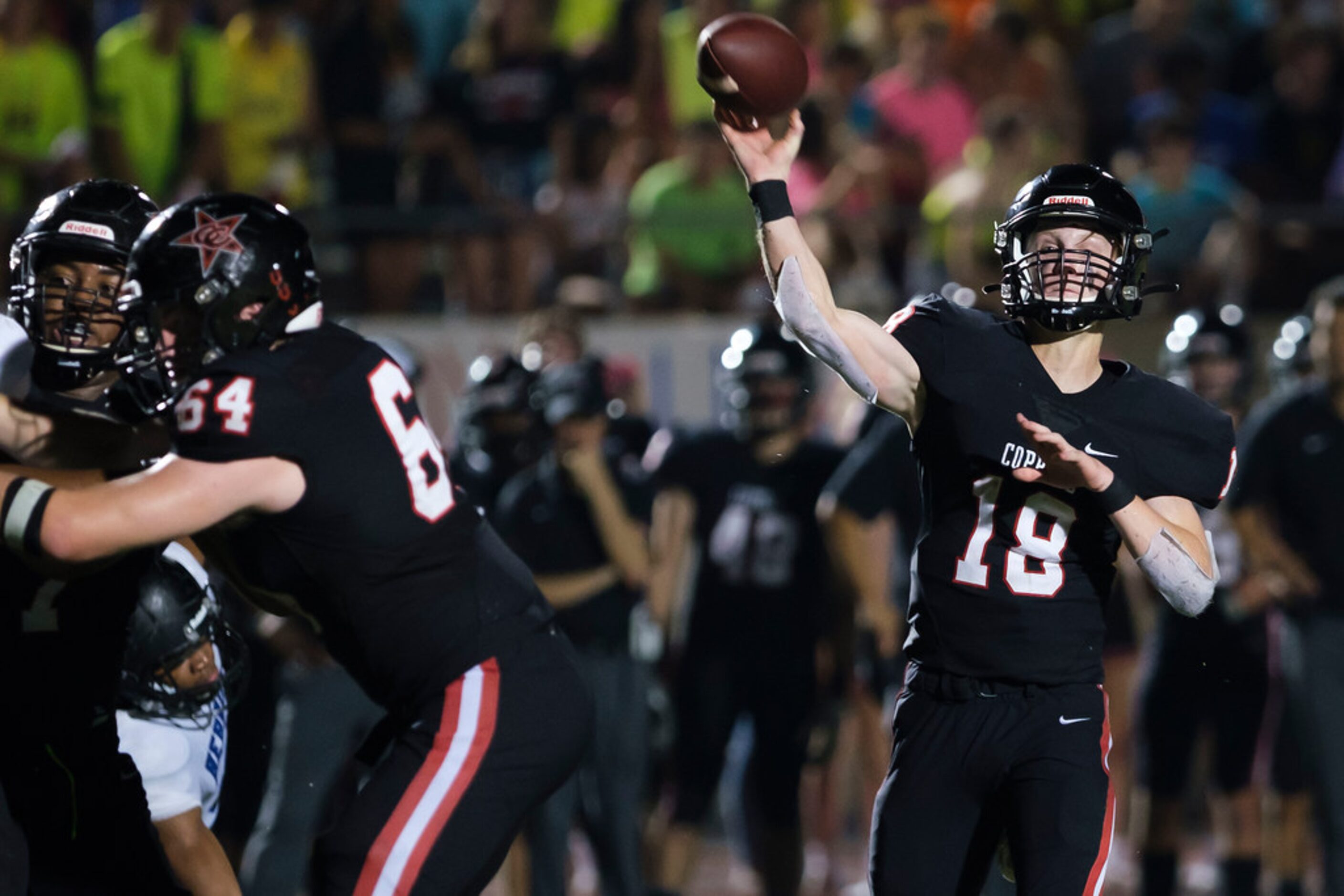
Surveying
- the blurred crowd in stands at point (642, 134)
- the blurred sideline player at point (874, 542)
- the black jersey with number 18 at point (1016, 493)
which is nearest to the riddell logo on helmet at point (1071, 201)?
the black jersey with number 18 at point (1016, 493)

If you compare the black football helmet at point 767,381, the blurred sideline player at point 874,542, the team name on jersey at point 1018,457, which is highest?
the team name on jersey at point 1018,457

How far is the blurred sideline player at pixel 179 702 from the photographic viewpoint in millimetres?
4258

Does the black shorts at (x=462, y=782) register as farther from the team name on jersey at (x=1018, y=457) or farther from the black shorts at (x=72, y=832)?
the team name on jersey at (x=1018, y=457)

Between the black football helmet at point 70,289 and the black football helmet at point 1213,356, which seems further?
the black football helmet at point 1213,356

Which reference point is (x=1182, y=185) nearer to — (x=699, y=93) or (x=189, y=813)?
(x=699, y=93)

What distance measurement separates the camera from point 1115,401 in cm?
421

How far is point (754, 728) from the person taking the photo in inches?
265

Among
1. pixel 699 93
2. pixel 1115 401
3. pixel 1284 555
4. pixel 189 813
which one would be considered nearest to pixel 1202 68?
pixel 699 93

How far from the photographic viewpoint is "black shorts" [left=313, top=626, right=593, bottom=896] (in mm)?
3482

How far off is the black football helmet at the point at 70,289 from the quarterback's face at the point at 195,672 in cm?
69

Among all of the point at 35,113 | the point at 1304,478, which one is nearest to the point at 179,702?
the point at 1304,478

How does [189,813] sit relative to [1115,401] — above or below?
below

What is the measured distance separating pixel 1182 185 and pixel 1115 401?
196 inches

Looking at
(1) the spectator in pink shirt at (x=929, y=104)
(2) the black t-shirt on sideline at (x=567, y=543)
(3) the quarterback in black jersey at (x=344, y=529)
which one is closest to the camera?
(3) the quarterback in black jersey at (x=344, y=529)
